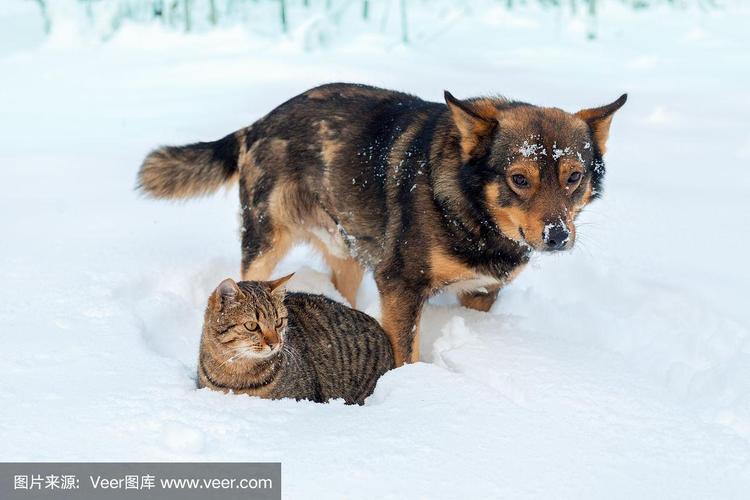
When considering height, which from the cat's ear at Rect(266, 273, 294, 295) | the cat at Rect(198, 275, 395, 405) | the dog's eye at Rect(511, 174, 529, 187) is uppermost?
the dog's eye at Rect(511, 174, 529, 187)

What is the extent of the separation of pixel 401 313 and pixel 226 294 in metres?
1.00

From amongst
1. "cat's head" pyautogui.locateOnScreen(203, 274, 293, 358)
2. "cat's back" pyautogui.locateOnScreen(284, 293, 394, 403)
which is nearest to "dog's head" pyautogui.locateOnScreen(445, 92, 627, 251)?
"cat's back" pyautogui.locateOnScreen(284, 293, 394, 403)

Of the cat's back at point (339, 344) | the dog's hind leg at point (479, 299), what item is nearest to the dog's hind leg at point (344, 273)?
the dog's hind leg at point (479, 299)

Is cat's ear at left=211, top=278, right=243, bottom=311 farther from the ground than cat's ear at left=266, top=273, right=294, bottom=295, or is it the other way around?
cat's ear at left=211, top=278, right=243, bottom=311

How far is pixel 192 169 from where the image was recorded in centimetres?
520

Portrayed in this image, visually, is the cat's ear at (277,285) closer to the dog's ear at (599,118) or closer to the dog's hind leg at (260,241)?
the dog's hind leg at (260,241)

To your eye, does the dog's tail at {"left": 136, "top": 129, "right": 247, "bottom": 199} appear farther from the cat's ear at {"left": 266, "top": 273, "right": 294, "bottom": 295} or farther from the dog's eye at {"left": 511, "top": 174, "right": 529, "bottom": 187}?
the dog's eye at {"left": 511, "top": 174, "right": 529, "bottom": 187}

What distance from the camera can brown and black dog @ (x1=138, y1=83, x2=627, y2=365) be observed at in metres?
3.96

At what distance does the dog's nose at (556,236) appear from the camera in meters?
3.77

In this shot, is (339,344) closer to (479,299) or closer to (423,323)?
(423,323)

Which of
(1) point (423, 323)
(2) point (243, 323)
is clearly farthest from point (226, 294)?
(1) point (423, 323)

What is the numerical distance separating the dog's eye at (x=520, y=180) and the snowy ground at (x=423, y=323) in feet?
2.69

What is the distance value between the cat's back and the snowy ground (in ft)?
1.15

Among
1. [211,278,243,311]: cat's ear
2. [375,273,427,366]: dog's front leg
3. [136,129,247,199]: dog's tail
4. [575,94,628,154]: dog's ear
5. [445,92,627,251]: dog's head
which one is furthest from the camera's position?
[136,129,247,199]: dog's tail
